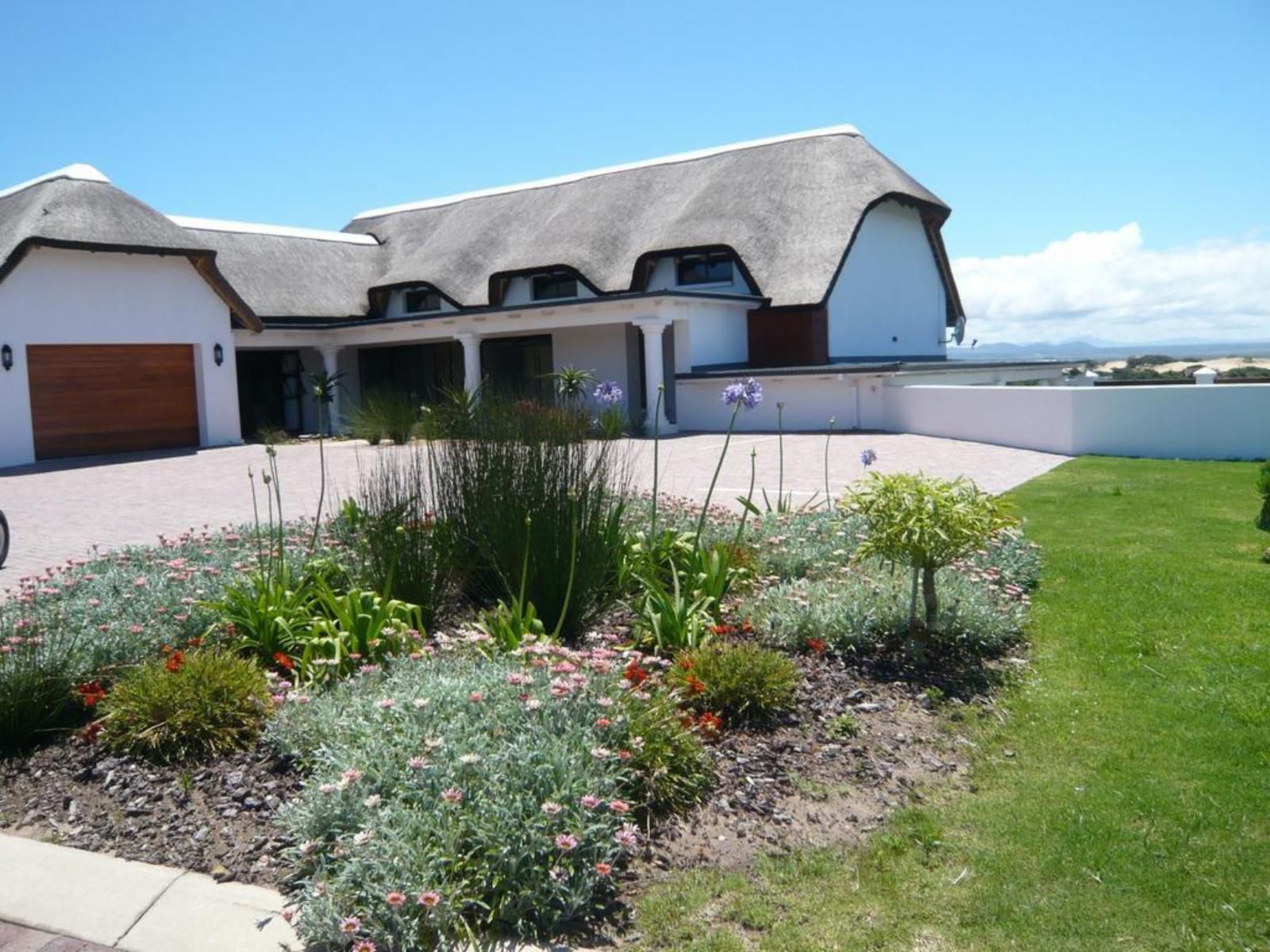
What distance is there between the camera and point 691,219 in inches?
1041

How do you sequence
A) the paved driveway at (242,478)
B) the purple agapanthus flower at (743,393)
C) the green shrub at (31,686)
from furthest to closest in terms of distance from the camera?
the paved driveway at (242,478) → the purple agapanthus flower at (743,393) → the green shrub at (31,686)

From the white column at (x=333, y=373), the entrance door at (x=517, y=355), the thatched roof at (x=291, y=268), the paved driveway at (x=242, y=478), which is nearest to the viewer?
the paved driveway at (x=242, y=478)

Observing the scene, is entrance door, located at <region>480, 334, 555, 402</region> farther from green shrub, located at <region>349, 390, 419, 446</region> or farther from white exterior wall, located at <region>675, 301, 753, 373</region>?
green shrub, located at <region>349, 390, 419, 446</region>

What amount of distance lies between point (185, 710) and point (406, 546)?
1618 millimetres

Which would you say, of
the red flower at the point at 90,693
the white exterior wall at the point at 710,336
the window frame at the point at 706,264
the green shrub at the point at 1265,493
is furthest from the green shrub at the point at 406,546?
the window frame at the point at 706,264

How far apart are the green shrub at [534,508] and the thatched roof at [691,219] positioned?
62.0ft

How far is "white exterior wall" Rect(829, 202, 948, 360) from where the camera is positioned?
26422mm

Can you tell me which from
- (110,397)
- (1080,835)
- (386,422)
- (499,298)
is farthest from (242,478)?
(1080,835)

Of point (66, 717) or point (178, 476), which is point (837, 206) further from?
point (66, 717)

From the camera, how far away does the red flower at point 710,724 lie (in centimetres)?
441

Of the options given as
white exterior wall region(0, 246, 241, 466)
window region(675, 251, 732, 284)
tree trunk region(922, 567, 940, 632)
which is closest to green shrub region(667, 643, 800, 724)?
tree trunk region(922, 567, 940, 632)

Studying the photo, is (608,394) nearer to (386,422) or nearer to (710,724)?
(710,724)

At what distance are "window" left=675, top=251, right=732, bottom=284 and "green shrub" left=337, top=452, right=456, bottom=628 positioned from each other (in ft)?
67.8

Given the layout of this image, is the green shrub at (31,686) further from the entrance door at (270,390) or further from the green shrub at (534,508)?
the entrance door at (270,390)
